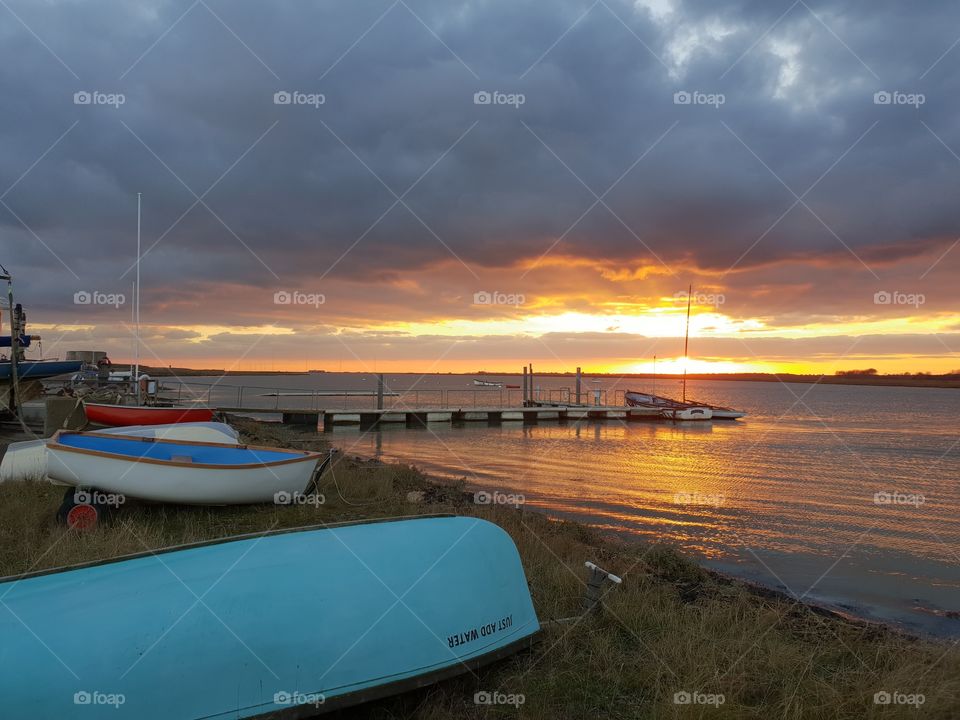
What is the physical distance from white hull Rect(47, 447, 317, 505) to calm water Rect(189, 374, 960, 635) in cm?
699

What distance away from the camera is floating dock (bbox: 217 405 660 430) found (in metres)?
37.6

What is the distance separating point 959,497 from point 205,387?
8905 centimetres

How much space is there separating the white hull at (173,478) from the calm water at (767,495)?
6994 millimetres

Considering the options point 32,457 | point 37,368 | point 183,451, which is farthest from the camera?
point 37,368

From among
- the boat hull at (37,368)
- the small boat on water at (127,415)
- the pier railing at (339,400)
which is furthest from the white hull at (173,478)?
the pier railing at (339,400)

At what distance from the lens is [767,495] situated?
59.0ft

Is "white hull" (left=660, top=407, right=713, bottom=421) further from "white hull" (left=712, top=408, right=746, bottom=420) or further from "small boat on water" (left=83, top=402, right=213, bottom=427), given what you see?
"small boat on water" (left=83, top=402, right=213, bottom=427)

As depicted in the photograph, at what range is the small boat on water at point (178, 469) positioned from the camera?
27.0 feet

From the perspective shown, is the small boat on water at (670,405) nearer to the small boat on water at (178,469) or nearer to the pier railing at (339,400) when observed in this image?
the pier railing at (339,400)

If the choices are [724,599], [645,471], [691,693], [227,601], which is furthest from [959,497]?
[227,601]

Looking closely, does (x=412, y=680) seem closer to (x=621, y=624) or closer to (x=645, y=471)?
(x=621, y=624)

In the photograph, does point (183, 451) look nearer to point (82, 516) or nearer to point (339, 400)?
point (82, 516)

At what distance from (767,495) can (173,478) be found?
15.9 m

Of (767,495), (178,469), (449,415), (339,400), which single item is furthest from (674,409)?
(178,469)
